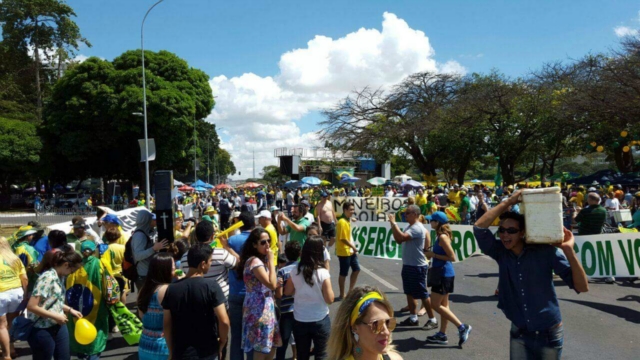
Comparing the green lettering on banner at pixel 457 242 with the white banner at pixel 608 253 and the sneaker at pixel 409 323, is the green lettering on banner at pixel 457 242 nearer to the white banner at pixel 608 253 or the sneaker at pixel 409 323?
the white banner at pixel 608 253

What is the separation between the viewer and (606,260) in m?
6.98

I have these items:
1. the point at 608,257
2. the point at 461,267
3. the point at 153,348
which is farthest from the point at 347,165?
the point at 153,348

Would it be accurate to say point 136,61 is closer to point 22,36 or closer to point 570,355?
point 22,36

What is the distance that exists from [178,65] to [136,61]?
9.75 ft

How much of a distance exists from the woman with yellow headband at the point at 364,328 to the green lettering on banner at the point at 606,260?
602 centimetres

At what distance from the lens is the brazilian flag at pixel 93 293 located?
15.0 ft

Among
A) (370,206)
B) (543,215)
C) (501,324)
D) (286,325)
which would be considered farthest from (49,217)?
(543,215)

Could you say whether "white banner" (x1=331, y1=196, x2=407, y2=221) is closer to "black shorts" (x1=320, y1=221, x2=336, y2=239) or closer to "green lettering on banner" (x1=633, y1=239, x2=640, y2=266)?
"black shorts" (x1=320, y1=221, x2=336, y2=239)

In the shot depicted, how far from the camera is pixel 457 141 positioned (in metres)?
29.2

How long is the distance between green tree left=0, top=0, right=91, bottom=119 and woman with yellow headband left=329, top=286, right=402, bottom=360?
47386 mm

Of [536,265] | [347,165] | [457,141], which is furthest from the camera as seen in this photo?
[347,165]

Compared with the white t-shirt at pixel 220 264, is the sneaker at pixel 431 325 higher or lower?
→ lower

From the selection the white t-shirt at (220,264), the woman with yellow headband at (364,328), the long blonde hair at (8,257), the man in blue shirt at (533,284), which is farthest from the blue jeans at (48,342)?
the man in blue shirt at (533,284)

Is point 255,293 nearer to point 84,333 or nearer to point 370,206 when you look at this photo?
point 84,333
